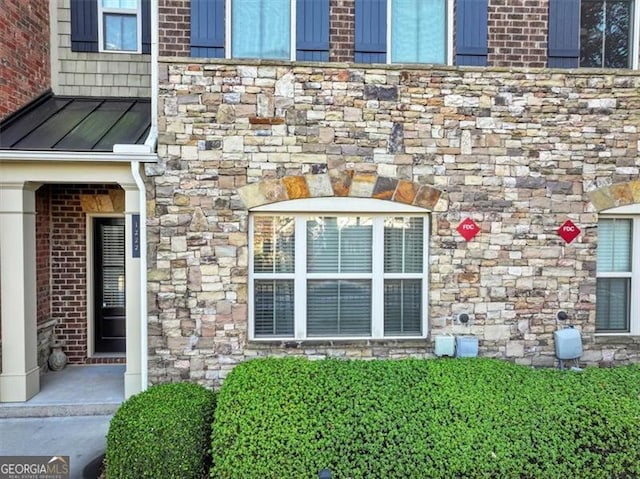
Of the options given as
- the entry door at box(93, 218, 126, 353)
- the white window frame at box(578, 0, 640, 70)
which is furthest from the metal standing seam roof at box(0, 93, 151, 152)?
the white window frame at box(578, 0, 640, 70)

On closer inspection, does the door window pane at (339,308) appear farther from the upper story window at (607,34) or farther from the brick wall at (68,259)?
the upper story window at (607,34)

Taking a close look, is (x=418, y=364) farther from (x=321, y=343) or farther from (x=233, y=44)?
(x=233, y=44)

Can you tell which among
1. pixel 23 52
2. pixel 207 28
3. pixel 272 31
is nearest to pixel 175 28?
pixel 207 28

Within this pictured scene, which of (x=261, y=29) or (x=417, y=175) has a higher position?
(x=261, y=29)

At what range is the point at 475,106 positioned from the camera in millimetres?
4969

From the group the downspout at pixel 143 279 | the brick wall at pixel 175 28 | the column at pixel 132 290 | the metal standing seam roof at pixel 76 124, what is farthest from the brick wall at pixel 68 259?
the brick wall at pixel 175 28

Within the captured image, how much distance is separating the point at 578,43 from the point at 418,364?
4.36 m

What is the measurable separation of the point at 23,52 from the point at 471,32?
581 cm

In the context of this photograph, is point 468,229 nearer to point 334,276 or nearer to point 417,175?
point 417,175

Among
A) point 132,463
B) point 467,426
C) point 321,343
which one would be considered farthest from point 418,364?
point 132,463

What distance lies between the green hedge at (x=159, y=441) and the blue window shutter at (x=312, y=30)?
13.2 ft

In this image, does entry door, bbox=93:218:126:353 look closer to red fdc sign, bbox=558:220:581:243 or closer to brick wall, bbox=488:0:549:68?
brick wall, bbox=488:0:549:68

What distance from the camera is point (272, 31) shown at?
4.98 m

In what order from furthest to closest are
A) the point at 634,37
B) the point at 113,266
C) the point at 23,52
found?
the point at 113,266, the point at 23,52, the point at 634,37
